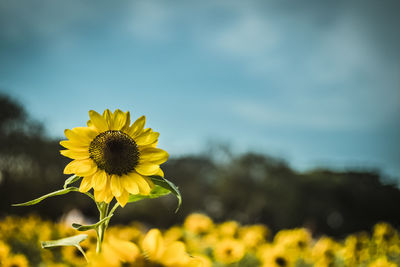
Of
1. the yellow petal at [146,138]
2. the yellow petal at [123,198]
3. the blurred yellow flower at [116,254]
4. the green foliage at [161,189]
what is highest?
the yellow petal at [146,138]

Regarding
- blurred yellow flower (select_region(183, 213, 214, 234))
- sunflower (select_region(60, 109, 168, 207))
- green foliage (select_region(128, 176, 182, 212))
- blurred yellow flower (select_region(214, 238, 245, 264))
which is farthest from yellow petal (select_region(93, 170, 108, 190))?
blurred yellow flower (select_region(183, 213, 214, 234))

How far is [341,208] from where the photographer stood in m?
20.1

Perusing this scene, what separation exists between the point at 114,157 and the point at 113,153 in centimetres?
2

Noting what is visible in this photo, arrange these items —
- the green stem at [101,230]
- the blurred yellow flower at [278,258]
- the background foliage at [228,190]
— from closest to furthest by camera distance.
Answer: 1. the green stem at [101,230]
2. the blurred yellow flower at [278,258]
3. the background foliage at [228,190]

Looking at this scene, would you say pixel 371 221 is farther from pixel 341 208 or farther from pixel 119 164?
pixel 119 164

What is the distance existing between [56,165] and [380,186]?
18.8 metres

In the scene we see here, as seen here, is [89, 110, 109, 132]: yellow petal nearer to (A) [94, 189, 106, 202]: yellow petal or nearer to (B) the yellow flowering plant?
(B) the yellow flowering plant

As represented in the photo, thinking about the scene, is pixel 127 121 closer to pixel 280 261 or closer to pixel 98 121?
pixel 98 121

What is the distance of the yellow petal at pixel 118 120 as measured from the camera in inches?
40.2

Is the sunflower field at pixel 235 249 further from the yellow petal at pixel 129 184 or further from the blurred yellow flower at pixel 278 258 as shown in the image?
the yellow petal at pixel 129 184

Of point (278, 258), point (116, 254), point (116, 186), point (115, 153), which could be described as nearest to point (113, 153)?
point (115, 153)

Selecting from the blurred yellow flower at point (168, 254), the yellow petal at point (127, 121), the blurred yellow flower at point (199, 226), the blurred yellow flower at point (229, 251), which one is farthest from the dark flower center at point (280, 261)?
the blurred yellow flower at point (168, 254)

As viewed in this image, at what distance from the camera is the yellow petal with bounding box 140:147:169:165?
0.97m

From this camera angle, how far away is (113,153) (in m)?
0.98
